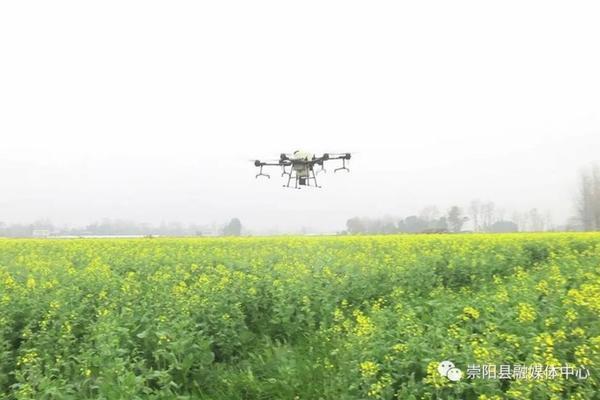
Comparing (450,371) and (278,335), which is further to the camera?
(278,335)

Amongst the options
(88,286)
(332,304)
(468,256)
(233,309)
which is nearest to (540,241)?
(468,256)

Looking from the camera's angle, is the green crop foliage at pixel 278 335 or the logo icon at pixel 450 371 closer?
the logo icon at pixel 450 371

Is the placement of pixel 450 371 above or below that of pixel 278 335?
above

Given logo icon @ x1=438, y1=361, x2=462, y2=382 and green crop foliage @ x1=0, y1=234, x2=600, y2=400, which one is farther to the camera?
green crop foliage @ x1=0, y1=234, x2=600, y2=400

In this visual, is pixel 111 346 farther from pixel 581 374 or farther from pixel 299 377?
pixel 581 374
